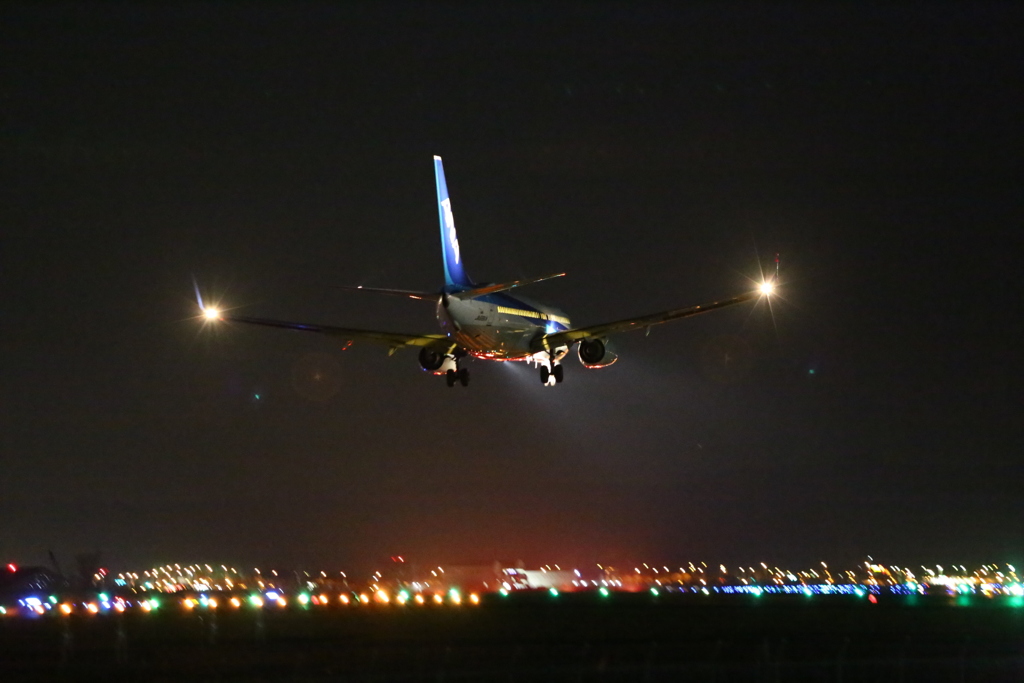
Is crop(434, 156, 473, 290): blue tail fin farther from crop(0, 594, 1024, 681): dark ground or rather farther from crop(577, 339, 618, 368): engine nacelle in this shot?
crop(0, 594, 1024, 681): dark ground

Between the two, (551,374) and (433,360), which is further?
(551,374)

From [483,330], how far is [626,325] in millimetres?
8073

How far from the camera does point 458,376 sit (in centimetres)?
6444

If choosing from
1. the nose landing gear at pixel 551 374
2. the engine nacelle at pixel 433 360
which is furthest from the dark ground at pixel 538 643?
the engine nacelle at pixel 433 360

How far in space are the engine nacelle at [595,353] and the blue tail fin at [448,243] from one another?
7387 millimetres

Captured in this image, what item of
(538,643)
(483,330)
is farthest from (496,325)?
(538,643)

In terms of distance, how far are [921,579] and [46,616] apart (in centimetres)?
11092

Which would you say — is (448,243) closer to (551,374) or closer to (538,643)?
(551,374)

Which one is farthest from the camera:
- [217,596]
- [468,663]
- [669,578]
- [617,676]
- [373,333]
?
[669,578]

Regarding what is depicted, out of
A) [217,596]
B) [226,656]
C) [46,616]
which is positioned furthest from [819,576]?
[226,656]

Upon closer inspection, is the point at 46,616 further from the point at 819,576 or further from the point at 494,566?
the point at 819,576

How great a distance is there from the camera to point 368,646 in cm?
4191

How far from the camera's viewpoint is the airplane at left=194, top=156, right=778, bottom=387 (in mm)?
57719

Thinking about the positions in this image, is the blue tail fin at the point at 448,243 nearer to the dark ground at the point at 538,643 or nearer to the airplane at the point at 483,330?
the airplane at the point at 483,330
